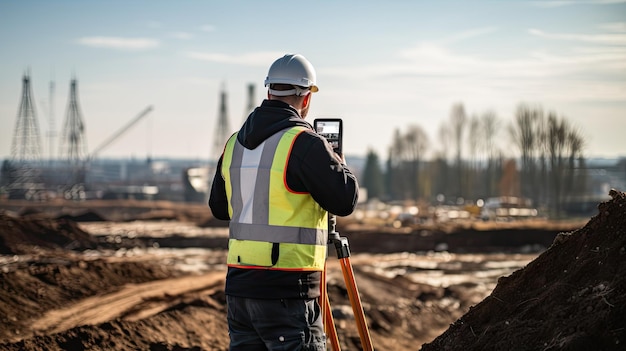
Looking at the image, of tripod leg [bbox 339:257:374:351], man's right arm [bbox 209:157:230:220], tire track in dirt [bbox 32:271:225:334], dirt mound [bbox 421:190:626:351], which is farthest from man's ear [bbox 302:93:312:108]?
tire track in dirt [bbox 32:271:225:334]

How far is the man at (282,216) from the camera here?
3475 millimetres

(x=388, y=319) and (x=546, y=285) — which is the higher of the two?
(x=546, y=285)

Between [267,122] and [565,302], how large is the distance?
2016mm

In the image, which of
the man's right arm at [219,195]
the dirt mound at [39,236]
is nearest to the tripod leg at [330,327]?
the man's right arm at [219,195]

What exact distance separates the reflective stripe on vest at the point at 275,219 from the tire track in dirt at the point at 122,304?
7026 millimetres

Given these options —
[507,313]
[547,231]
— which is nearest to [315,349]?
[507,313]

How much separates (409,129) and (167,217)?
36.7 metres

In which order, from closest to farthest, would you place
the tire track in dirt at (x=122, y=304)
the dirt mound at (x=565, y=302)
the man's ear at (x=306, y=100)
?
the man's ear at (x=306, y=100) < the dirt mound at (x=565, y=302) < the tire track in dirt at (x=122, y=304)

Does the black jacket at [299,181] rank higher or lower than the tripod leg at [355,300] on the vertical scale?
higher

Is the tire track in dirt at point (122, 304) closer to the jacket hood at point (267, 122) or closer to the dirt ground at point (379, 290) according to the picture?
the dirt ground at point (379, 290)

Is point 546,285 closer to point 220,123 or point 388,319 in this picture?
point 388,319

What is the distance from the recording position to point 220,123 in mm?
69000

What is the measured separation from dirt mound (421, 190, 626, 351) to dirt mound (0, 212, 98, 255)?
18836 millimetres

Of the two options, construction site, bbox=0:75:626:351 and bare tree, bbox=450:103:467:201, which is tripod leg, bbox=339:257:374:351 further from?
bare tree, bbox=450:103:467:201
